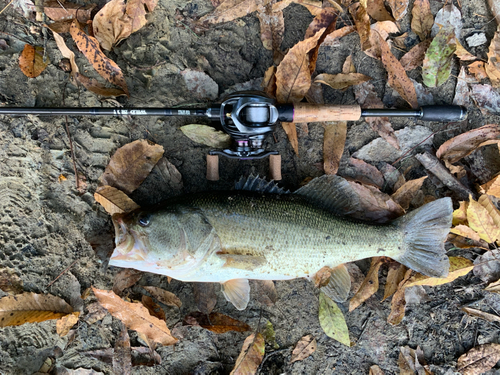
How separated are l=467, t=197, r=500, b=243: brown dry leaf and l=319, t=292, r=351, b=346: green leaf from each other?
146cm

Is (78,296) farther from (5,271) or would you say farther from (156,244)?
(156,244)

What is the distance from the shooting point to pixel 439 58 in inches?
114

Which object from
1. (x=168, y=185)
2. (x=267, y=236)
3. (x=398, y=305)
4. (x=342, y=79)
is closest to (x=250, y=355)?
(x=267, y=236)

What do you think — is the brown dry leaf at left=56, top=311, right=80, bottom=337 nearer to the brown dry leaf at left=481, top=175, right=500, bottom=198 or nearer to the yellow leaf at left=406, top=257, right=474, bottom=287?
the yellow leaf at left=406, top=257, right=474, bottom=287

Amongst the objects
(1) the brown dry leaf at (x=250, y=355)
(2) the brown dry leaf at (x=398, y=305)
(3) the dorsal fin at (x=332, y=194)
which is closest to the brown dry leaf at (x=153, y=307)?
(1) the brown dry leaf at (x=250, y=355)

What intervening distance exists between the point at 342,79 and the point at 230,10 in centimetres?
123

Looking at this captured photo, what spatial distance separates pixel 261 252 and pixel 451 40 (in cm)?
267

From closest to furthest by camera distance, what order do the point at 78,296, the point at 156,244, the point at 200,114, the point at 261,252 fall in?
1. the point at 156,244
2. the point at 261,252
3. the point at 200,114
4. the point at 78,296

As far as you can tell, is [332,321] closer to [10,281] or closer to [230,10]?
[10,281]

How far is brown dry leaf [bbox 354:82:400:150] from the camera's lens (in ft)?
9.64

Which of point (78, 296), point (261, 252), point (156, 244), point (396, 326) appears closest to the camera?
point (156, 244)

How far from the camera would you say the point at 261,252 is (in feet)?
7.85

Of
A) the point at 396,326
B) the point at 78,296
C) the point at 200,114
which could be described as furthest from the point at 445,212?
the point at 78,296

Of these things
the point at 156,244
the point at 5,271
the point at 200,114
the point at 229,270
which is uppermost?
the point at 200,114
